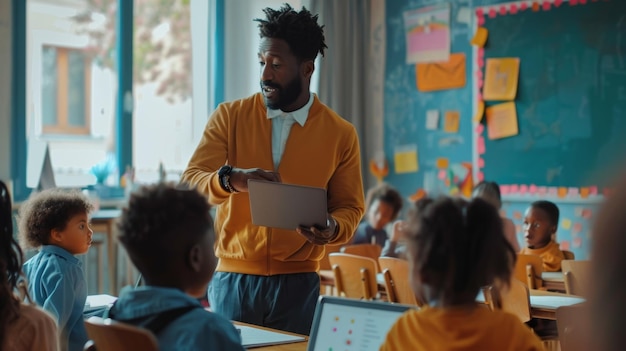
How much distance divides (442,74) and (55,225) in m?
3.91

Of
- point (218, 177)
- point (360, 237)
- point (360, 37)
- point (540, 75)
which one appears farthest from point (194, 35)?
point (218, 177)

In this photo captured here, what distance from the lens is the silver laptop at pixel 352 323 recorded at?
65.8 inches

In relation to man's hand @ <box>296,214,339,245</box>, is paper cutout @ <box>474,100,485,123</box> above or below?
above

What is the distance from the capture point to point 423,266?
147cm

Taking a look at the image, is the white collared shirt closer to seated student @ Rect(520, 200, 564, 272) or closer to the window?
seated student @ Rect(520, 200, 564, 272)

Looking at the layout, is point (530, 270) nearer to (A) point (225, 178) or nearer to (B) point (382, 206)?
(B) point (382, 206)

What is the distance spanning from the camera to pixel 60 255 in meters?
2.63

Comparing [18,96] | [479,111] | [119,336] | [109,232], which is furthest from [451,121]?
[119,336]

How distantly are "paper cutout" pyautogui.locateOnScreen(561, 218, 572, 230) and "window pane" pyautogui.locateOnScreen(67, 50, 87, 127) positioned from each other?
3372 mm

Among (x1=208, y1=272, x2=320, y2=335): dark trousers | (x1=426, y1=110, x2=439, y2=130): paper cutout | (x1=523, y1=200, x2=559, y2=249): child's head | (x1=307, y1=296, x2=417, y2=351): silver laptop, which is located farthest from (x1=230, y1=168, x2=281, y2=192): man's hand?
(x1=426, y1=110, x2=439, y2=130): paper cutout

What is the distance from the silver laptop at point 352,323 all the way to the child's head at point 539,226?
3256 mm

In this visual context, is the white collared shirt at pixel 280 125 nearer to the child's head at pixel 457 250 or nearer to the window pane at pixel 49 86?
the child's head at pixel 457 250

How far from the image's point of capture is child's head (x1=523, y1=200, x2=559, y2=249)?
4.80 m

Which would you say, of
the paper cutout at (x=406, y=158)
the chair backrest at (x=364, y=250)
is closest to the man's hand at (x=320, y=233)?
the chair backrest at (x=364, y=250)
